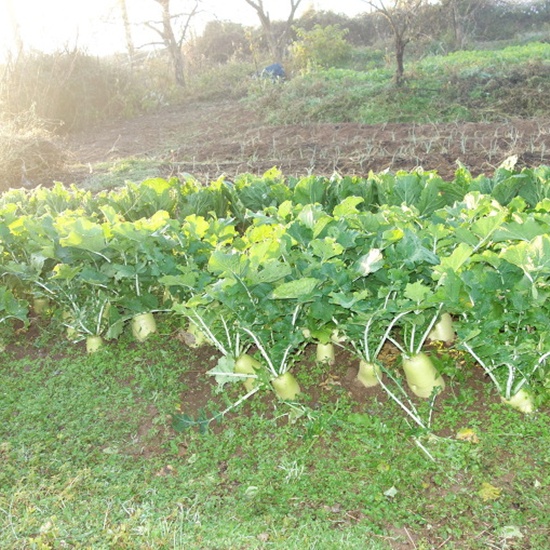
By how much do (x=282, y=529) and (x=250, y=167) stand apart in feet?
20.5

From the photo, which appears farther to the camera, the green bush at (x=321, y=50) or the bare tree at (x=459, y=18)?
the bare tree at (x=459, y=18)

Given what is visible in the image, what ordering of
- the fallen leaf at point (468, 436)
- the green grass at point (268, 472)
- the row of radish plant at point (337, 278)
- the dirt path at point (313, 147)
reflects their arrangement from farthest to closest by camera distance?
1. the dirt path at point (313, 147)
2. the fallen leaf at point (468, 436)
3. the row of radish plant at point (337, 278)
4. the green grass at point (268, 472)

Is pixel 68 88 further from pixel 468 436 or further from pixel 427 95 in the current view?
pixel 468 436

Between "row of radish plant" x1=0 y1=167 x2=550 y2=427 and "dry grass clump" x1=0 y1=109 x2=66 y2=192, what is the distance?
6112mm

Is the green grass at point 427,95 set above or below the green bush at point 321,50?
below

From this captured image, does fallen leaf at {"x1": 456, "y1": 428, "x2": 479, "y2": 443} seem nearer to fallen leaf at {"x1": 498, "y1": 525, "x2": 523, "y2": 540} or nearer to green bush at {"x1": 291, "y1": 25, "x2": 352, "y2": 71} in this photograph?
fallen leaf at {"x1": 498, "y1": 525, "x2": 523, "y2": 540}

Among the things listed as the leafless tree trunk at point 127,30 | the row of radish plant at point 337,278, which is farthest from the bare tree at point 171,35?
the row of radish plant at point 337,278

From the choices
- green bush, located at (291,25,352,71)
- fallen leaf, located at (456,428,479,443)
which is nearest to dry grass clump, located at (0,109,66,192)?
fallen leaf, located at (456,428,479,443)

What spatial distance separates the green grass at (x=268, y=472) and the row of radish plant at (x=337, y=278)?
0.14 metres

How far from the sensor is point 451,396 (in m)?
2.75

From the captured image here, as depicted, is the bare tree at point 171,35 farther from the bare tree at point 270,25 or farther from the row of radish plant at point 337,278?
the row of radish plant at point 337,278

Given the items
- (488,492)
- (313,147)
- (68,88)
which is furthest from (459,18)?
(488,492)

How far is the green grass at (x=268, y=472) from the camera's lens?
2139mm

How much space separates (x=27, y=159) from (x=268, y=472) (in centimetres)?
858
